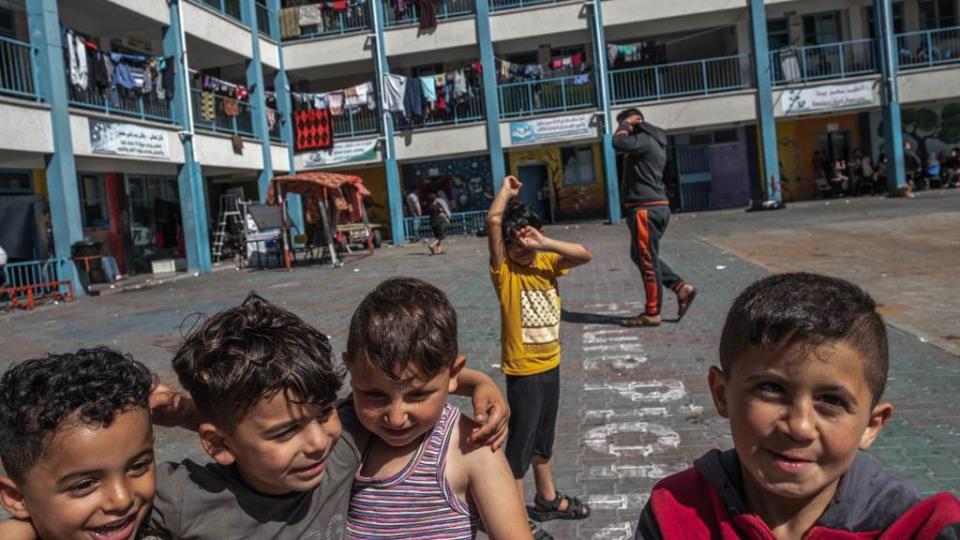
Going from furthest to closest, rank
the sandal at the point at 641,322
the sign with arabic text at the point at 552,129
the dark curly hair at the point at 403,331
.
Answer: the sign with arabic text at the point at 552,129 → the sandal at the point at 641,322 → the dark curly hair at the point at 403,331

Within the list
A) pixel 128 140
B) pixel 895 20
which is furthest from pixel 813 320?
pixel 895 20

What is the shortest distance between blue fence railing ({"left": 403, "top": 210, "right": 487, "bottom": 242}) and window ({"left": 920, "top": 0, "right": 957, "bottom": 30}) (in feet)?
A: 54.8

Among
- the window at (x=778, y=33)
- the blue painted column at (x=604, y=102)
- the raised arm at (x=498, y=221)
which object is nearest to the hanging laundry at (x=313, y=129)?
the blue painted column at (x=604, y=102)

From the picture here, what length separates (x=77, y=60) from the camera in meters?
16.3

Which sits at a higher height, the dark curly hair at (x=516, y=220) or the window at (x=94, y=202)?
the window at (x=94, y=202)

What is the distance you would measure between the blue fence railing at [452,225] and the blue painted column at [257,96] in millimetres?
5143

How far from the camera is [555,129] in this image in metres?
26.4

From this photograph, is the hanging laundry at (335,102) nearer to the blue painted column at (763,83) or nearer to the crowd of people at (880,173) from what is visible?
the blue painted column at (763,83)

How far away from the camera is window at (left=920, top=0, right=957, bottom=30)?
89.4 ft

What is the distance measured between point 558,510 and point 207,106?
20414mm

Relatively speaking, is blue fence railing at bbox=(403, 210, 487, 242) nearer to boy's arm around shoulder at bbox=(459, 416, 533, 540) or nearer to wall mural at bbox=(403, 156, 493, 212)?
wall mural at bbox=(403, 156, 493, 212)

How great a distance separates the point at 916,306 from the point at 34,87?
1588 centimetres

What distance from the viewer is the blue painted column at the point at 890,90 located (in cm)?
2484

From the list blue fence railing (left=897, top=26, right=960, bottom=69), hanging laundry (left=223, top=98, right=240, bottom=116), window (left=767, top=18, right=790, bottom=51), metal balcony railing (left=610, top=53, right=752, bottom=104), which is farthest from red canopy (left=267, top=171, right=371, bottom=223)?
blue fence railing (left=897, top=26, right=960, bottom=69)
